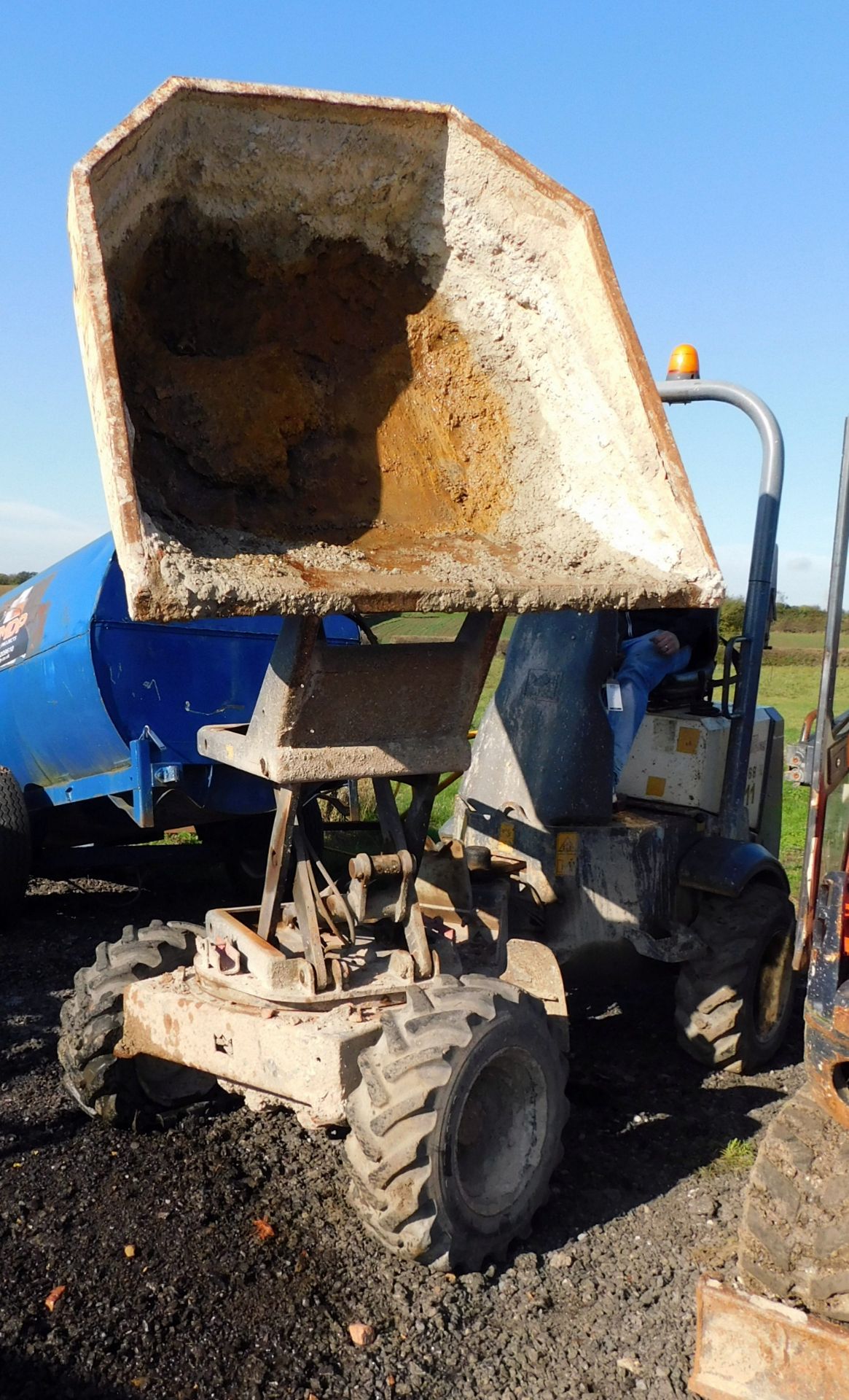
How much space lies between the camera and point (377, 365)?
4.45m

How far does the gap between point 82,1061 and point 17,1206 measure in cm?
56

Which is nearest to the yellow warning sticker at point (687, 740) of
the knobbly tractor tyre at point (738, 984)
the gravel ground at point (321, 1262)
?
the knobbly tractor tyre at point (738, 984)

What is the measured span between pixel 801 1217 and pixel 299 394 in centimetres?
304

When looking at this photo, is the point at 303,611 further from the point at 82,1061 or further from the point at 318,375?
the point at 82,1061

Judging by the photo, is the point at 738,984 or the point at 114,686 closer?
the point at 738,984

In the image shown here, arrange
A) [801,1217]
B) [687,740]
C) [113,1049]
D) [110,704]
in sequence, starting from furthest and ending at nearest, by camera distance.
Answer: [110,704] → [687,740] → [113,1049] → [801,1217]

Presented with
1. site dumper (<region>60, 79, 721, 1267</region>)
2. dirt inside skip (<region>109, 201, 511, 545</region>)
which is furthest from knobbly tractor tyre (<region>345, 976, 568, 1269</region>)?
dirt inside skip (<region>109, 201, 511, 545</region>)

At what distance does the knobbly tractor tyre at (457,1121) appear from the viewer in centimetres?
358

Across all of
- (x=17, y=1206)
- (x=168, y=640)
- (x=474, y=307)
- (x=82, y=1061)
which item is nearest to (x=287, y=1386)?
(x=17, y=1206)

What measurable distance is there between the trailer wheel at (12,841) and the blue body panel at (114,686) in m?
0.22

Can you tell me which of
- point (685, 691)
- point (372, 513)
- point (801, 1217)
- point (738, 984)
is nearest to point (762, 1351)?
point (801, 1217)

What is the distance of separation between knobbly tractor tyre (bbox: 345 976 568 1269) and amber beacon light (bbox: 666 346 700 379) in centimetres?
366

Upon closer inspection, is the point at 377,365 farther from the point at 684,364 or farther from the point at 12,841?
the point at 12,841

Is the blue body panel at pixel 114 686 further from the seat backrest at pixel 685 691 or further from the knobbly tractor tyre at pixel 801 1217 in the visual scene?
the knobbly tractor tyre at pixel 801 1217
